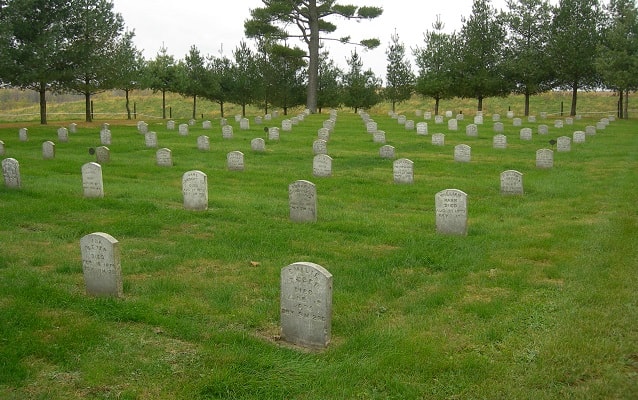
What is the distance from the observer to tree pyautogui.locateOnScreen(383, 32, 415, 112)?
47656 mm

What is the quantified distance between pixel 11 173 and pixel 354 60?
127 ft

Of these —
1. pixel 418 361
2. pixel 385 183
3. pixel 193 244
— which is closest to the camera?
pixel 418 361

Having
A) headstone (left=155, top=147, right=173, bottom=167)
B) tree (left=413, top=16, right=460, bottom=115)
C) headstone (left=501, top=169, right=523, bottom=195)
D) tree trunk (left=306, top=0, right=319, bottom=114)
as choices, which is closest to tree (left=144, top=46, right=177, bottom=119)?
tree trunk (left=306, top=0, right=319, bottom=114)

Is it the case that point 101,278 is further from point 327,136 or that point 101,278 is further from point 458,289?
point 327,136

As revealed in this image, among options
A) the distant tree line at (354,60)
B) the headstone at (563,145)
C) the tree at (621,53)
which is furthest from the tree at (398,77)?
the headstone at (563,145)

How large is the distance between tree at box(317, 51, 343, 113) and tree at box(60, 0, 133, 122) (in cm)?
1777

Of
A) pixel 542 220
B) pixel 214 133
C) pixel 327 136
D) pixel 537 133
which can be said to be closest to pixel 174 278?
pixel 542 220

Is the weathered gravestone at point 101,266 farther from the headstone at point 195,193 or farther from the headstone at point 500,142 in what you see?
the headstone at point 500,142

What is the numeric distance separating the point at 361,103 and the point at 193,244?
39.6 metres

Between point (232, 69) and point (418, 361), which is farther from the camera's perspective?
point (232, 69)

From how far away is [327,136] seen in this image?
24.4 meters

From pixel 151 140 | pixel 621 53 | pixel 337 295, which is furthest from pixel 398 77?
pixel 337 295

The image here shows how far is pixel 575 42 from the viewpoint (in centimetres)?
4038

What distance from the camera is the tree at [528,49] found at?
136ft
